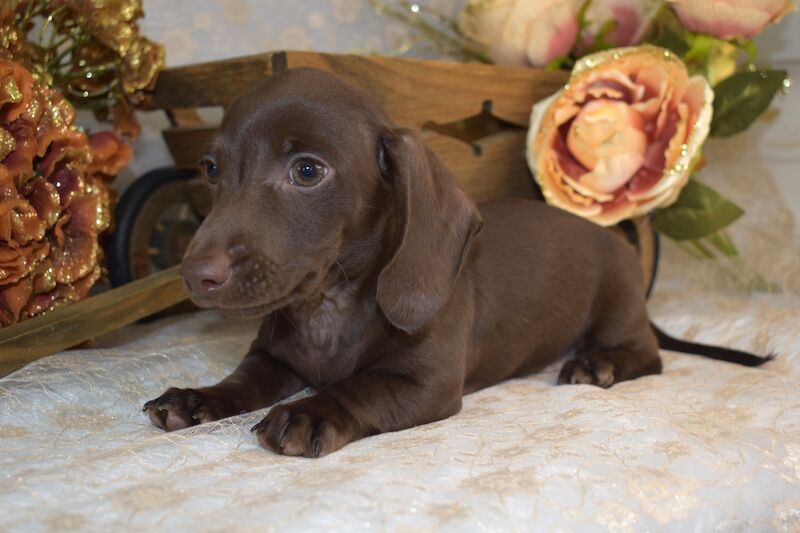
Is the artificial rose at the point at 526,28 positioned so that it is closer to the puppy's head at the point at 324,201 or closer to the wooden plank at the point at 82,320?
the puppy's head at the point at 324,201

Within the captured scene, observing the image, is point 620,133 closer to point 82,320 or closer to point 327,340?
point 327,340

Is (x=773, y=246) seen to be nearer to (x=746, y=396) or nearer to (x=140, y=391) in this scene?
(x=746, y=396)

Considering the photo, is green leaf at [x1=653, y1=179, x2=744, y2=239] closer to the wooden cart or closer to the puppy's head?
the wooden cart

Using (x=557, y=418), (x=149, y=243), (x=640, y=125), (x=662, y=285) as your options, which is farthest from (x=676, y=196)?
(x=149, y=243)

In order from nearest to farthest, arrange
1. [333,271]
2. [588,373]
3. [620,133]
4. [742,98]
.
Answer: [333,271] → [588,373] → [620,133] → [742,98]

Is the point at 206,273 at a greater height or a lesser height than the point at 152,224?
greater

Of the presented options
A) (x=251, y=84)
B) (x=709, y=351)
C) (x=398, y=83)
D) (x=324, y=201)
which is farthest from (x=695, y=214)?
(x=324, y=201)

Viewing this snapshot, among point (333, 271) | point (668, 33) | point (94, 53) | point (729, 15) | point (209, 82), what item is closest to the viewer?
point (333, 271)
